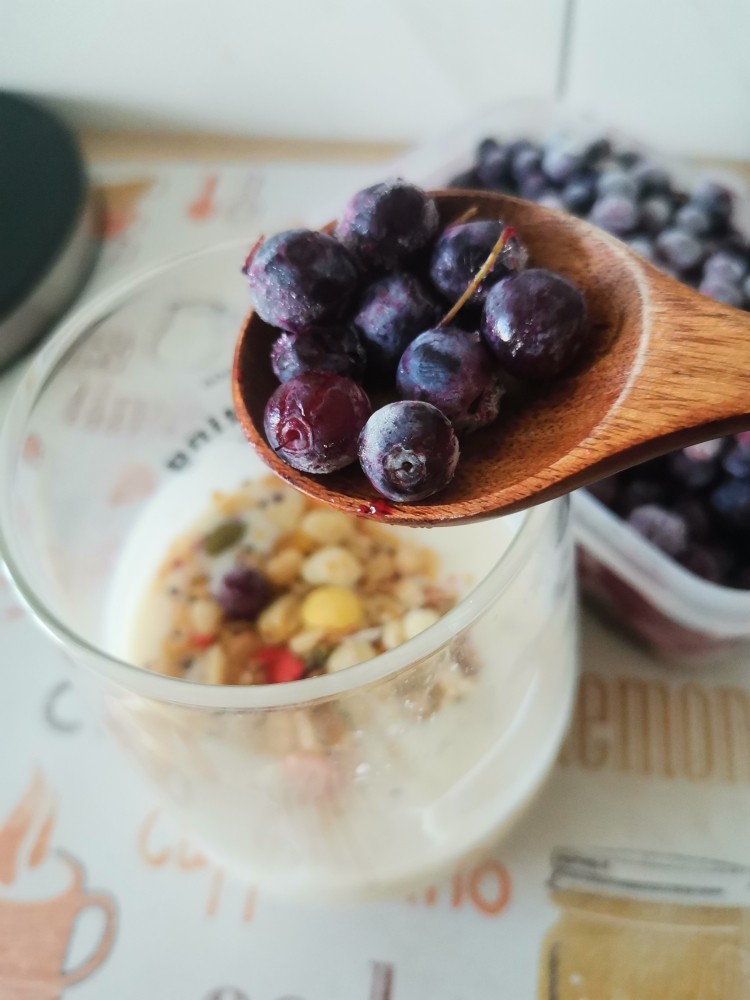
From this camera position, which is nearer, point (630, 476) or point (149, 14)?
point (630, 476)

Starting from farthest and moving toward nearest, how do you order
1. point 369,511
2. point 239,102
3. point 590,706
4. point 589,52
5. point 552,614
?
point 239,102 < point 589,52 < point 590,706 < point 552,614 < point 369,511

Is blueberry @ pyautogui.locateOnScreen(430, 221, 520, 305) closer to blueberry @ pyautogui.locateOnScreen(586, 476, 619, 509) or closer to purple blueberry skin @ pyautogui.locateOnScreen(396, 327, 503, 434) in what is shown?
purple blueberry skin @ pyautogui.locateOnScreen(396, 327, 503, 434)

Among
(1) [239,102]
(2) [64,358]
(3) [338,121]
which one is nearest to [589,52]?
(3) [338,121]

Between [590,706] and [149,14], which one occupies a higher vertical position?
[149,14]

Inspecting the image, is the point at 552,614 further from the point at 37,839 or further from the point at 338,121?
the point at 338,121

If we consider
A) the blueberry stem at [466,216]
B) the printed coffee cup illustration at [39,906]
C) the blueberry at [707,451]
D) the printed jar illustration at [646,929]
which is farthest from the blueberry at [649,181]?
the printed coffee cup illustration at [39,906]

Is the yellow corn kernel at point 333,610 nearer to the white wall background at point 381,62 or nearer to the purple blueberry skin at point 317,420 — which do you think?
the purple blueberry skin at point 317,420

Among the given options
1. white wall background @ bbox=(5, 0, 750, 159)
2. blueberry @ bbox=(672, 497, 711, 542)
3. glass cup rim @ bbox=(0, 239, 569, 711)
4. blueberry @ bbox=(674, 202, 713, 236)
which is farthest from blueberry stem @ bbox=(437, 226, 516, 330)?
white wall background @ bbox=(5, 0, 750, 159)
